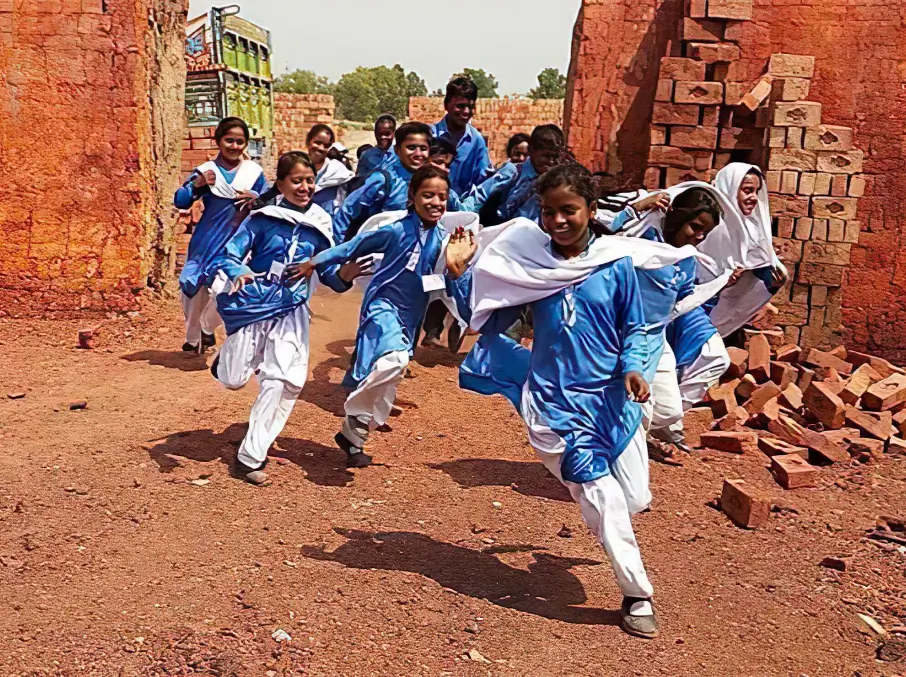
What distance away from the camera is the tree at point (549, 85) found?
147 ft

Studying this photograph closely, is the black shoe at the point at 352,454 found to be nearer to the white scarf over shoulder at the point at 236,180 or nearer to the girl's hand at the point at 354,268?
the girl's hand at the point at 354,268

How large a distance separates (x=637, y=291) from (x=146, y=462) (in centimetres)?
303

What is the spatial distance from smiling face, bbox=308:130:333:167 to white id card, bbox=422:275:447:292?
2.97 metres

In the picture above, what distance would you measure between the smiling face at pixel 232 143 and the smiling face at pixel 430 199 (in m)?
2.54

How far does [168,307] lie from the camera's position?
9.35 meters

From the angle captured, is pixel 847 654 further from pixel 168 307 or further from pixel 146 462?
pixel 168 307

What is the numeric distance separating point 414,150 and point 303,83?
162 ft

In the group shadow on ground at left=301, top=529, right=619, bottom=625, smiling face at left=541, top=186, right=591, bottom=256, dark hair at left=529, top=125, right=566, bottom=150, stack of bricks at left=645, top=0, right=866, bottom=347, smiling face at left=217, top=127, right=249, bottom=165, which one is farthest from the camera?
stack of bricks at left=645, top=0, right=866, bottom=347

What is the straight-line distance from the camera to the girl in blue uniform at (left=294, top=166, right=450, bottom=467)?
5141 millimetres

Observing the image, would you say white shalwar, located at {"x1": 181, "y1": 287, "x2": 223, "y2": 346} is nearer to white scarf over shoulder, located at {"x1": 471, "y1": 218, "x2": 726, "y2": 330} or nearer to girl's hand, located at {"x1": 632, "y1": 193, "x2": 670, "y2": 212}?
girl's hand, located at {"x1": 632, "y1": 193, "x2": 670, "y2": 212}

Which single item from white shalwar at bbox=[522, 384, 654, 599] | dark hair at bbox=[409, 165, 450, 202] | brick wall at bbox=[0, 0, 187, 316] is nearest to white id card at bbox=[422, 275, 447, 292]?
dark hair at bbox=[409, 165, 450, 202]

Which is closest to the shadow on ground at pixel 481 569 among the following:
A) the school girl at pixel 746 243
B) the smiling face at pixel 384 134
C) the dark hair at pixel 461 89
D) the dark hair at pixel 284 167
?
the dark hair at pixel 284 167

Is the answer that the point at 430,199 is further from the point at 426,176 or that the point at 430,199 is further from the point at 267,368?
the point at 267,368

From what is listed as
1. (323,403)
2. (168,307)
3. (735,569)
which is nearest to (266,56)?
(168,307)
